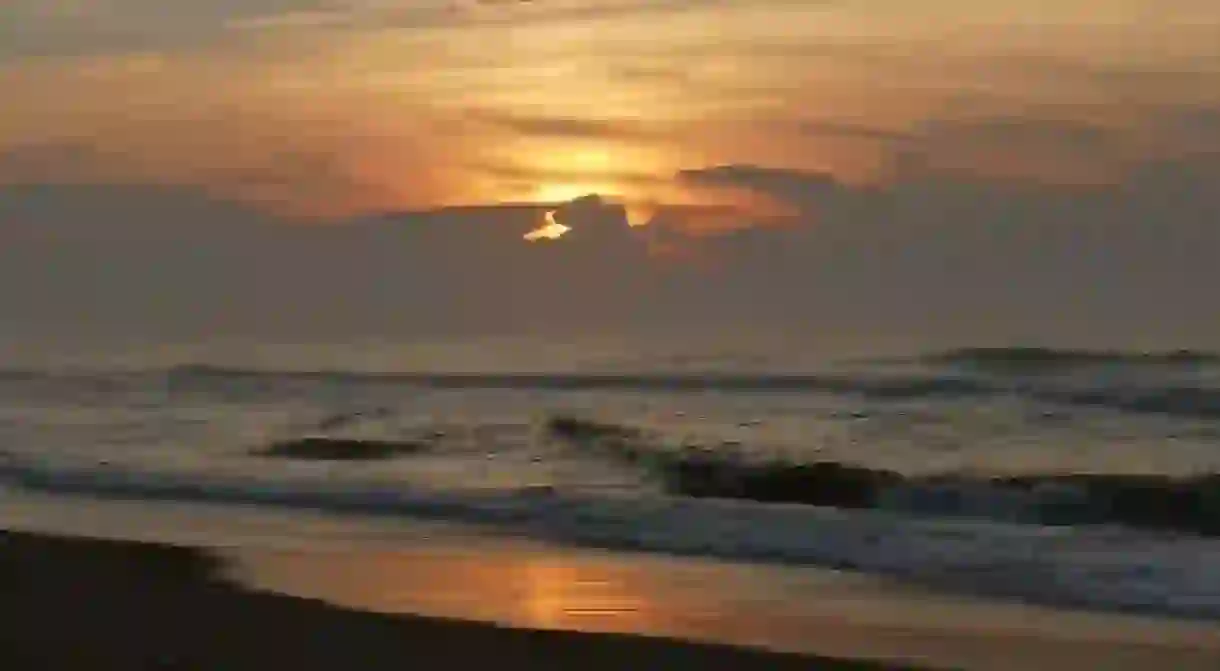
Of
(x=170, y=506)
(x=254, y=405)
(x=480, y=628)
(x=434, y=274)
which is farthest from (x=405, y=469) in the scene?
(x=434, y=274)

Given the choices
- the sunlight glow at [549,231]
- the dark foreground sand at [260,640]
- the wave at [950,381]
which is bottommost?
the dark foreground sand at [260,640]

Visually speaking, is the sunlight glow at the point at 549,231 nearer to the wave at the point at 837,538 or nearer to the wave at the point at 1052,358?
the wave at the point at 1052,358

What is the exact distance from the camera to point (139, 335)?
35500 mm

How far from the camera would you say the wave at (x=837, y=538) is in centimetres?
817

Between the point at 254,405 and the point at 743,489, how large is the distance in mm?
11106

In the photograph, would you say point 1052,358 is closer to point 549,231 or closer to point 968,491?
point 549,231

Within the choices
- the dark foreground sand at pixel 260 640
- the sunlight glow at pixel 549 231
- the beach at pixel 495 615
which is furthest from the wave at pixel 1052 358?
the dark foreground sand at pixel 260 640

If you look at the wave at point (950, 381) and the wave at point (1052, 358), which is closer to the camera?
the wave at point (950, 381)

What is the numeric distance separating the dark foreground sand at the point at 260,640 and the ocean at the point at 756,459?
242cm

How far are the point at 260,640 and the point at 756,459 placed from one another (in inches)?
334

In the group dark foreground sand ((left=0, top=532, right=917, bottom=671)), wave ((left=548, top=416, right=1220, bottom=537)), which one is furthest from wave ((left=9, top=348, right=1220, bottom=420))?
dark foreground sand ((left=0, top=532, right=917, bottom=671))

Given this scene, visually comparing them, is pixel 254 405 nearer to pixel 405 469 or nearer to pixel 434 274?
pixel 405 469

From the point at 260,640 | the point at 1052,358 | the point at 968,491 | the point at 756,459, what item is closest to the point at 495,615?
the point at 260,640

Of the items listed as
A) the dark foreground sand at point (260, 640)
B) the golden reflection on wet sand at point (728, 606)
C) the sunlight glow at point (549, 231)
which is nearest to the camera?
the dark foreground sand at point (260, 640)
